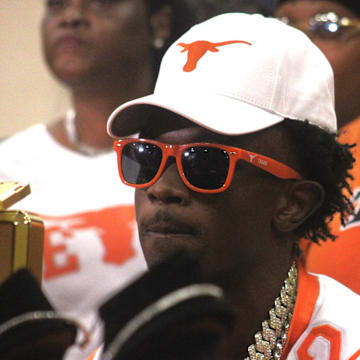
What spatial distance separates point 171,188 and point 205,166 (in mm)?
73

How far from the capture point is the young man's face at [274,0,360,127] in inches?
94.4

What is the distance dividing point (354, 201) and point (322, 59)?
61 cm

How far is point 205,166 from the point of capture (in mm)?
1414

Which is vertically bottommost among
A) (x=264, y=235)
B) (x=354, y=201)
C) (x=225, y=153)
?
(x=354, y=201)

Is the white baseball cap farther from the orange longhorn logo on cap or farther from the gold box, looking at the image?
the gold box

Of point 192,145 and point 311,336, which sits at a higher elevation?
point 192,145

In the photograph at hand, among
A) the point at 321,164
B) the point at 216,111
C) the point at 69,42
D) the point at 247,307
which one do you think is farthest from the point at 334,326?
the point at 69,42

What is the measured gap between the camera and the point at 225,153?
142 cm

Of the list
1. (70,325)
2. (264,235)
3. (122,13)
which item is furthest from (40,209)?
(70,325)

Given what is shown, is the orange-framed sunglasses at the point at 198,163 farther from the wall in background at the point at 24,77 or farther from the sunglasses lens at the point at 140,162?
the wall in background at the point at 24,77

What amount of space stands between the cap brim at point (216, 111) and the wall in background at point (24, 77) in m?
2.14

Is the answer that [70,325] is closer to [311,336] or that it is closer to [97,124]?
[311,336]

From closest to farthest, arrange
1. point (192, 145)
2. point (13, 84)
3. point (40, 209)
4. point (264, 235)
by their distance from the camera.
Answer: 1. point (192, 145)
2. point (264, 235)
3. point (40, 209)
4. point (13, 84)

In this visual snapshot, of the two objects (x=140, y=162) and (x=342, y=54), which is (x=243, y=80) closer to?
(x=140, y=162)
